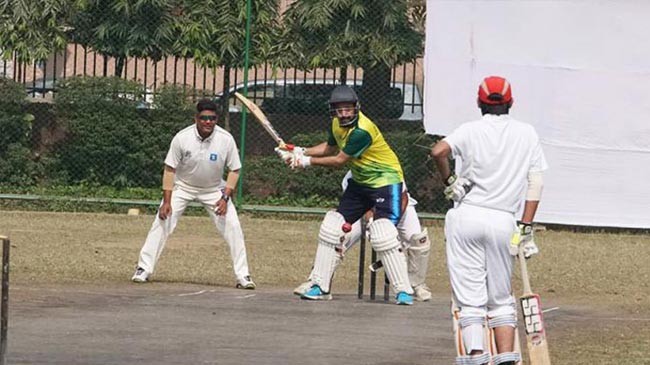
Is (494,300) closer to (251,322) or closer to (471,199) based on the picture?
(471,199)

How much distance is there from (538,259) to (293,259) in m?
3.21

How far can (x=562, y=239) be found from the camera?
22.6 meters

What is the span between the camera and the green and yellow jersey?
14.2 m

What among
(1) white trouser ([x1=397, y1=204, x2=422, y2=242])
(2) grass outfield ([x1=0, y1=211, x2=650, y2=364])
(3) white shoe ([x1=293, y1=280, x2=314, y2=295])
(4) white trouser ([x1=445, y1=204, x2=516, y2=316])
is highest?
(4) white trouser ([x1=445, y1=204, x2=516, y2=316])

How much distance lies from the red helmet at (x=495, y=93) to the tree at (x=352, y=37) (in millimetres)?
13461

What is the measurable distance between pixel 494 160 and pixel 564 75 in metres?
13.1

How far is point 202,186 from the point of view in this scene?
1605cm

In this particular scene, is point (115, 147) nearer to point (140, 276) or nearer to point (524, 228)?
point (140, 276)

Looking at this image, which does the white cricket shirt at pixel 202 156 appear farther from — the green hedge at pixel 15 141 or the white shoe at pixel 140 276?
the green hedge at pixel 15 141

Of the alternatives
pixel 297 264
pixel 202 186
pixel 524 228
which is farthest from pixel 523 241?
pixel 297 264

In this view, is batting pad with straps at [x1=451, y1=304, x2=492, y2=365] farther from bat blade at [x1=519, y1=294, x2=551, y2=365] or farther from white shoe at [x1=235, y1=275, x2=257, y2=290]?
white shoe at [x1=235, y1=275, x2=257, y2=290]

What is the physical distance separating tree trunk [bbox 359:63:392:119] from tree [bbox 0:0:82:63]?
4.51m

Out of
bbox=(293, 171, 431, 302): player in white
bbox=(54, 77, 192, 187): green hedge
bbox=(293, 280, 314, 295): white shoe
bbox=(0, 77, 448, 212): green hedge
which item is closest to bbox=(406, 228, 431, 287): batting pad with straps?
bbox=(293, 171, 431, 302): player in white

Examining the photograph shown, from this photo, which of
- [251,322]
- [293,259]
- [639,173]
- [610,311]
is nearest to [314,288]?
[251,322]
